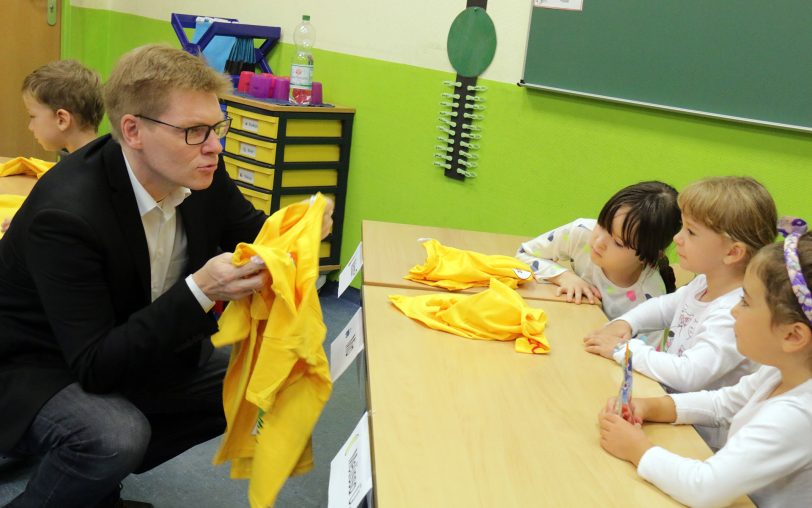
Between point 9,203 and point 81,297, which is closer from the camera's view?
point 81,297

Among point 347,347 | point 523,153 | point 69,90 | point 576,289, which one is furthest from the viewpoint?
point 523,153

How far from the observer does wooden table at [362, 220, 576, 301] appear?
214 cm

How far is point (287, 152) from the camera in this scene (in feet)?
13.0

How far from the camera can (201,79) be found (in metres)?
1.81

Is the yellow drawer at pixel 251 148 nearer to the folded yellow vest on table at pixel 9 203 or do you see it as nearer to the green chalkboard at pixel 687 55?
the green chalkboard at pixel 687 55

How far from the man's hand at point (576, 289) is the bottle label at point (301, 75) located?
2.14 m

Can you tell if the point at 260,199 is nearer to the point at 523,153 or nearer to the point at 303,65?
the point at 303,65

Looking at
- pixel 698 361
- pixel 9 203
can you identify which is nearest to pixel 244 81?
pixel 9 203

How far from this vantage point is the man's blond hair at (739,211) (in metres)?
1.87

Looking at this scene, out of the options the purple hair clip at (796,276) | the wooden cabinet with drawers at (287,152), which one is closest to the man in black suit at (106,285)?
the purple hair clip at (796,276)

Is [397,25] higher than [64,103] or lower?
higher

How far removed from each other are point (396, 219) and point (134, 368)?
2459 millimetres

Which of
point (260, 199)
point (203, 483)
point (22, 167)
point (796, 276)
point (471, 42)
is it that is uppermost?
point (471, 42)

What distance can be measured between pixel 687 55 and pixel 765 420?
197cm
